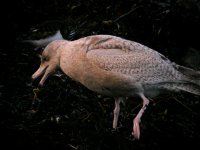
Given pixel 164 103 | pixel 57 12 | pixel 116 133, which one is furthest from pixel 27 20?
pixel 116 133

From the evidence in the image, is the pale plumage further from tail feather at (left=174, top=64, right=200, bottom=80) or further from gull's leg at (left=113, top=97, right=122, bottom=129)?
gull's leg at (left=113, top=97, right=122, bottom=129)

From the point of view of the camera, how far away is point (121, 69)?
24.6 feet

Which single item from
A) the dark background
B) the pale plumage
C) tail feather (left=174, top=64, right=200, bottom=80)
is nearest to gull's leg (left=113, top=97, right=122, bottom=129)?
the dark background

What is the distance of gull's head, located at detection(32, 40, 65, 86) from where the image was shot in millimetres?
7823

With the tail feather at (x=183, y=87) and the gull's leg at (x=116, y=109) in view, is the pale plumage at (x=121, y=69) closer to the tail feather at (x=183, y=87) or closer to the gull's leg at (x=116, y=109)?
the tail feather at (x=183, y=87)

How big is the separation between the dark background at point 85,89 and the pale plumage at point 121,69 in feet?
1.53

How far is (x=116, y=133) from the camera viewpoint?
24.5ft

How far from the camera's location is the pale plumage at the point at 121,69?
7.44 metres

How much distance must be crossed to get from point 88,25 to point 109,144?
7.66 feet

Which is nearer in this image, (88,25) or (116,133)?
(116,133)

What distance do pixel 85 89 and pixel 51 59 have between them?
1.04 m

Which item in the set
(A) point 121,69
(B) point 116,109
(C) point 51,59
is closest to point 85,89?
(B) point 116,109

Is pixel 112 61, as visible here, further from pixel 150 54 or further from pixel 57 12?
pixel 57 12

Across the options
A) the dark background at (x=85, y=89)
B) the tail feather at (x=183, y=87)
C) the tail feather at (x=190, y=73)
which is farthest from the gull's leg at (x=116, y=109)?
the tail feather at (x=190, y=73)
